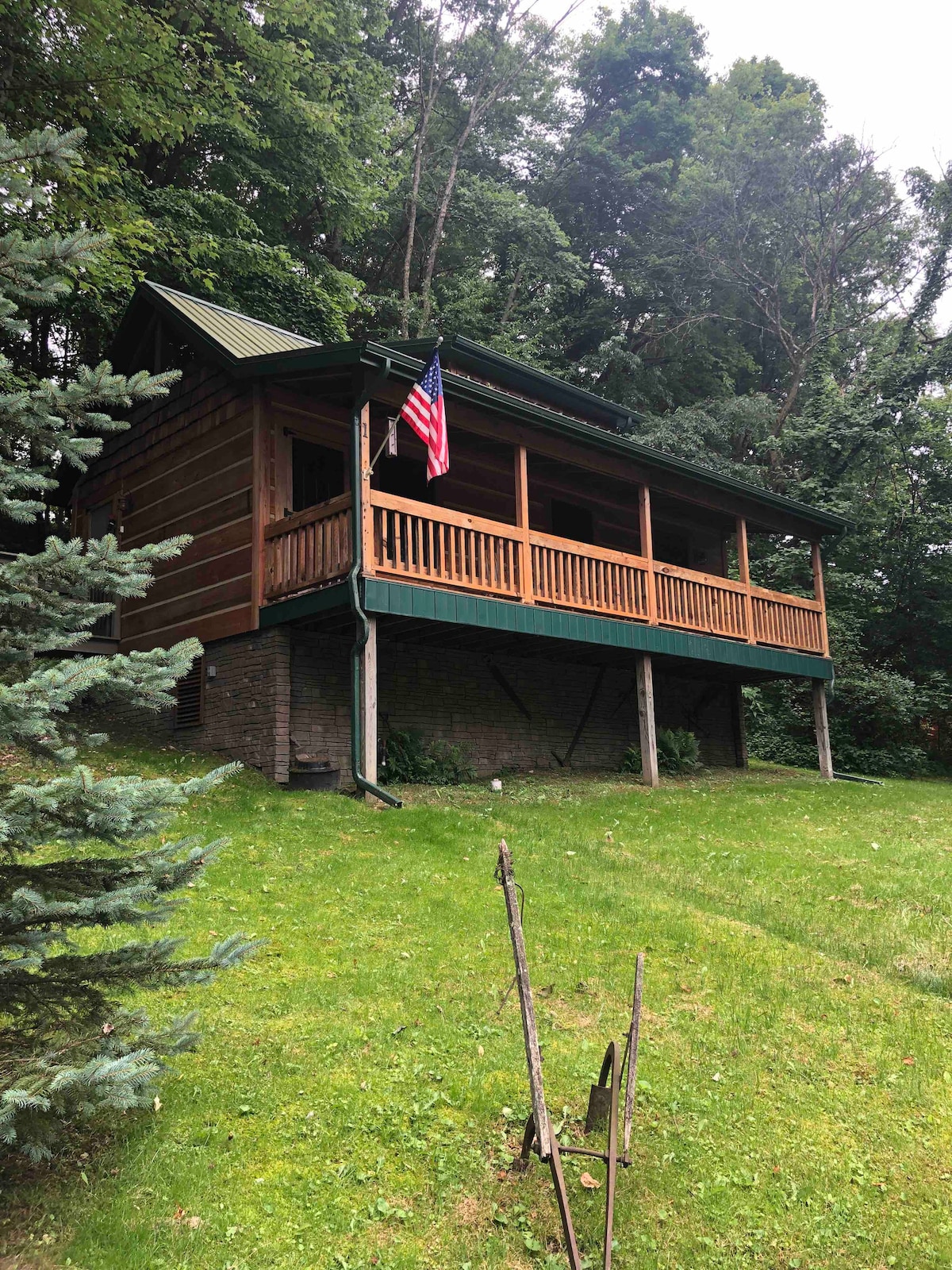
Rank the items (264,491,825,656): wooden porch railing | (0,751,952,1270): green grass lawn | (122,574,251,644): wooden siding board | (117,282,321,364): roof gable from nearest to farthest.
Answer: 1. (0,751,952,1270): green grass lawn
2. (264,491,825,656): wooden porch railing
3. (122,574,251,644): wooden siding board
4. (117,282,321,364): roof gable

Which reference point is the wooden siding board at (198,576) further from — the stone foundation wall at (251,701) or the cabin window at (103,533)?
the stone foundation wall at (251,701)

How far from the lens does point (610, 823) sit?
423 inches

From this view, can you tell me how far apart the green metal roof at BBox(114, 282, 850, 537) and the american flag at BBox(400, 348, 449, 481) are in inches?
25.1

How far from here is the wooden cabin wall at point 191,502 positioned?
1251 centimetres

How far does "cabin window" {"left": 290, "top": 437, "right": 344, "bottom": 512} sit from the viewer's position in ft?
42.4

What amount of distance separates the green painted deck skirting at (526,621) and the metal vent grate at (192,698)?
173cm

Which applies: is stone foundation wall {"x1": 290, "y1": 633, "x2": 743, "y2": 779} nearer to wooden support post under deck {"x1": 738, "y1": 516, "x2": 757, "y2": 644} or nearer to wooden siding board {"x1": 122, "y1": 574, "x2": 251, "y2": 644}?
wooden siding board {"x1": 122, "y1": 574, "x2": 251, "y2": 644}

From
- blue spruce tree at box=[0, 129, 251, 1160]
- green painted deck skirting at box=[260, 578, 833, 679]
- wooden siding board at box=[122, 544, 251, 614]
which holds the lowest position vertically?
blue spruce tree at box=[0, 129, 251, 1160]

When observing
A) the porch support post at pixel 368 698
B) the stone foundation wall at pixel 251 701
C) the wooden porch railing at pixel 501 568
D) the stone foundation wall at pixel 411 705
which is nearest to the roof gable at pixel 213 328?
the wooden porch railing at pixel 501 568

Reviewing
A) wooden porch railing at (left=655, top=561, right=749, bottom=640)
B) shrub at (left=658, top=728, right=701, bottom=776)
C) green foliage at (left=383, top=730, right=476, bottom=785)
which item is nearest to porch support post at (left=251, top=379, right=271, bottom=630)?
green foliage at (left=383, top=730, right=476, bottom=785)

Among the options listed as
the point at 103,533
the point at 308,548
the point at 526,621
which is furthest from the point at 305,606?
the point at 103,533

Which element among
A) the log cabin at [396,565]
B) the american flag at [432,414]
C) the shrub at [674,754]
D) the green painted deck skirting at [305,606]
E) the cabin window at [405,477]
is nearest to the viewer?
the american flag at [432,414]

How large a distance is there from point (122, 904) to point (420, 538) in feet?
26.1

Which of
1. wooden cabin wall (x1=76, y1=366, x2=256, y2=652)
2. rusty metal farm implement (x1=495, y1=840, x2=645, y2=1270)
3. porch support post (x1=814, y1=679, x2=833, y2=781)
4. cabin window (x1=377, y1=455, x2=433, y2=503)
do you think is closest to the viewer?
rusty metal farm implement (x1=495, y1=840, x2=645, y2=1270)
